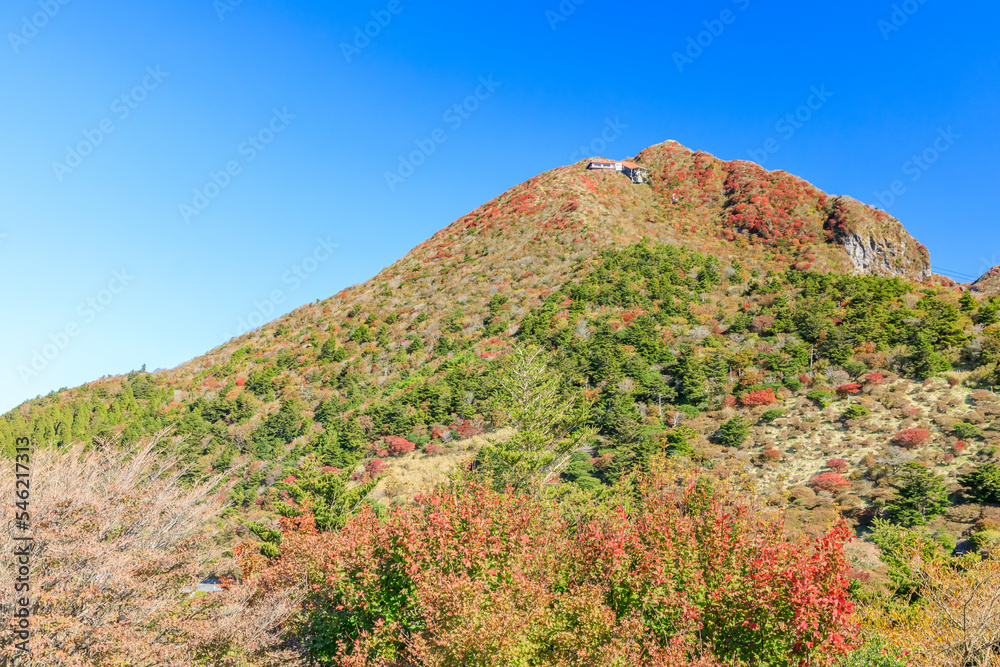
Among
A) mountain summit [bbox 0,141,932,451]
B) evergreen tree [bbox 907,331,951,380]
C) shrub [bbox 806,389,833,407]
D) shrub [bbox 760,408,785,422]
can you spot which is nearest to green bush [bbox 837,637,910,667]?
shrub [bbox 760,408,785,422]

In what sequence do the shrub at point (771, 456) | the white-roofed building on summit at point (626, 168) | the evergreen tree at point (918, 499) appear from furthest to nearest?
the white-roofed building on summit at point (626, 168) < the shrub at point (771, 456) < the evergreen tree at point (918, 499)

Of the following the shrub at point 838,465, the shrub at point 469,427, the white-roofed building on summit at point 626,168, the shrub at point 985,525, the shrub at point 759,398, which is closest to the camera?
the shrub at point 985,525

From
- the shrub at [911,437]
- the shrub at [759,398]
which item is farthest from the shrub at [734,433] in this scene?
the shrub at [911,437]

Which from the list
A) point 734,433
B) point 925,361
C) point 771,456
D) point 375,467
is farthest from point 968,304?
point 375,467

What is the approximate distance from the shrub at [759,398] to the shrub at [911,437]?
25.2 feet

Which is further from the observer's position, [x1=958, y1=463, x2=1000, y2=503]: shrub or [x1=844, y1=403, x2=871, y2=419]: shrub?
[x1=844, y1=403, x2=871, y2=419]: shrub

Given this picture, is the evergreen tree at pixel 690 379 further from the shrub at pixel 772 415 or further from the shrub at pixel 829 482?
the shrub at pixel 829 482

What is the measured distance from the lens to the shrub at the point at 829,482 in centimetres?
2245

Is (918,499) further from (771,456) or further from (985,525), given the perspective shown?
(771,456)

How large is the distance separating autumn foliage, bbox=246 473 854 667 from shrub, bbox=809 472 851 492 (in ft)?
47.7

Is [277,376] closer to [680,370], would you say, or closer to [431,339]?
[431,339]

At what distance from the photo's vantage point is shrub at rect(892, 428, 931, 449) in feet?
77.4

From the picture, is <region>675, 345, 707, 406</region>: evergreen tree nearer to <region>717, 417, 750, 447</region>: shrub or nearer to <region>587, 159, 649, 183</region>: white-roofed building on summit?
<region>717, 417, 750, 447</region>: shrub

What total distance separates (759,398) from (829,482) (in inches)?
377
